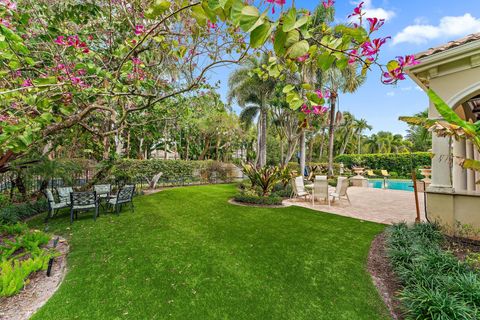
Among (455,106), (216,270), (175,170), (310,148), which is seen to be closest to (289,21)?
(216,270)

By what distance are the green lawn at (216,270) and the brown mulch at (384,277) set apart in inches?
5.3

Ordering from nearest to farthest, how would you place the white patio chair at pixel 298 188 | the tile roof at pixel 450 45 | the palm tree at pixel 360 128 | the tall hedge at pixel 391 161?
the tile roof at pixel 450 45, the white patio chair at pixel 298 188, the tall hedge at pixel 391 161, the palm tree at pixel 360 128

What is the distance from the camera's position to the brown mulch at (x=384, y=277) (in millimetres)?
3006

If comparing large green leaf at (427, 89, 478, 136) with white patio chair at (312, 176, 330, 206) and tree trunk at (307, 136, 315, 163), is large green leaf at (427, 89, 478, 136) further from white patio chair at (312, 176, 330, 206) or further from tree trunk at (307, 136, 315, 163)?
tree trunk at (307, 136, 315, 163)

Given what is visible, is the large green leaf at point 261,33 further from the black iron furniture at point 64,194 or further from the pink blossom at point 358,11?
the black iron furniture at point 64,194

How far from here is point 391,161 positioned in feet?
87.6

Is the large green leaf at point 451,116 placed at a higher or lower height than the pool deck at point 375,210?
higher

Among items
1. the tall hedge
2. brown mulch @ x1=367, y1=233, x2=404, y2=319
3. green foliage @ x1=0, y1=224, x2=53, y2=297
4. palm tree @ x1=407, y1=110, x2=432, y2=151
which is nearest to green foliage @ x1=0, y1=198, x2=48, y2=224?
green foliage @ x1=0, y1=224, x2=53, y2=297

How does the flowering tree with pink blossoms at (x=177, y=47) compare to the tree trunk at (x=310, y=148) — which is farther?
the tree trunk at (x=310, y=148)

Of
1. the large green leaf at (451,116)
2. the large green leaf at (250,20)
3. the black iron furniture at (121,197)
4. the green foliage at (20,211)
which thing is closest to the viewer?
the large green leaf at (250,20)

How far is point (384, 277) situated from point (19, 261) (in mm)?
6888

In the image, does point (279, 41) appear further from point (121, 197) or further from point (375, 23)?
point (121, 197)

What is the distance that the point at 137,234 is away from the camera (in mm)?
5418

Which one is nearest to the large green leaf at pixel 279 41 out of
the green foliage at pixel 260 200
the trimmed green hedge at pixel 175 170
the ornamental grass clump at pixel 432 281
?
the ornamental grass clump at pixel 432 281
